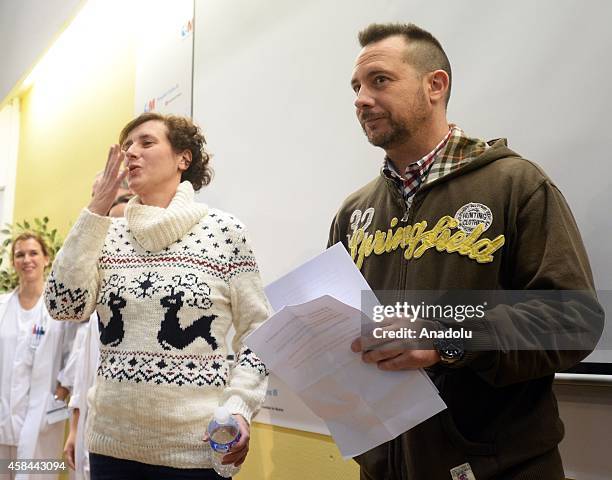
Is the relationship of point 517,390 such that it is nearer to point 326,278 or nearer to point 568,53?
point 326,278

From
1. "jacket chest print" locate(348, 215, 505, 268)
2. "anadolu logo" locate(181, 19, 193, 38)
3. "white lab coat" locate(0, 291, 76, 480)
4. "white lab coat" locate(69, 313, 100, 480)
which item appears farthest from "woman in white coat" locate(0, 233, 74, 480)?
"jacket chest print" locate(348, 215, 505, 268)

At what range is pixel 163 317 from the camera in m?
1.62

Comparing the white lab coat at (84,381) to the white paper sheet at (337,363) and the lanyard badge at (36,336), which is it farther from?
the white paper sheet at (337,363)

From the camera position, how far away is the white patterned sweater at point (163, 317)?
1573 mm

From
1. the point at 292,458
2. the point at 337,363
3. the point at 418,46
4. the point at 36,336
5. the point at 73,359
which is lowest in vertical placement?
the point at 292,458

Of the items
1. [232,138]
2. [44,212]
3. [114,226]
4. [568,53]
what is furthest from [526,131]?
[44,212]

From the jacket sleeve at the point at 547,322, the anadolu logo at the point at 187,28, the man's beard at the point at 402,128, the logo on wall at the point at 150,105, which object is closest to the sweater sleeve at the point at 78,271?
the man's beard at the point at 402,128

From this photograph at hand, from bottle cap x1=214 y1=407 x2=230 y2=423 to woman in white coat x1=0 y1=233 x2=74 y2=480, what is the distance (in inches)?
89.4

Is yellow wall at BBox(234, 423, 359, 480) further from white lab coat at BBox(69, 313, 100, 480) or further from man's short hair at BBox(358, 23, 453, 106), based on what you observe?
man's short hair at BBox(358, 23, 453, 106)

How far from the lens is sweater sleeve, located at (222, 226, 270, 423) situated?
162cm

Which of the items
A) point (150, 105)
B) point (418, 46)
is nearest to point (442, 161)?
point (418, 46)

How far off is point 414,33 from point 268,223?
1.34m

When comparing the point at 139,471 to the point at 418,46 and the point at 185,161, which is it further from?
the point at 418,46

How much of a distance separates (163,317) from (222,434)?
0.34 metres
